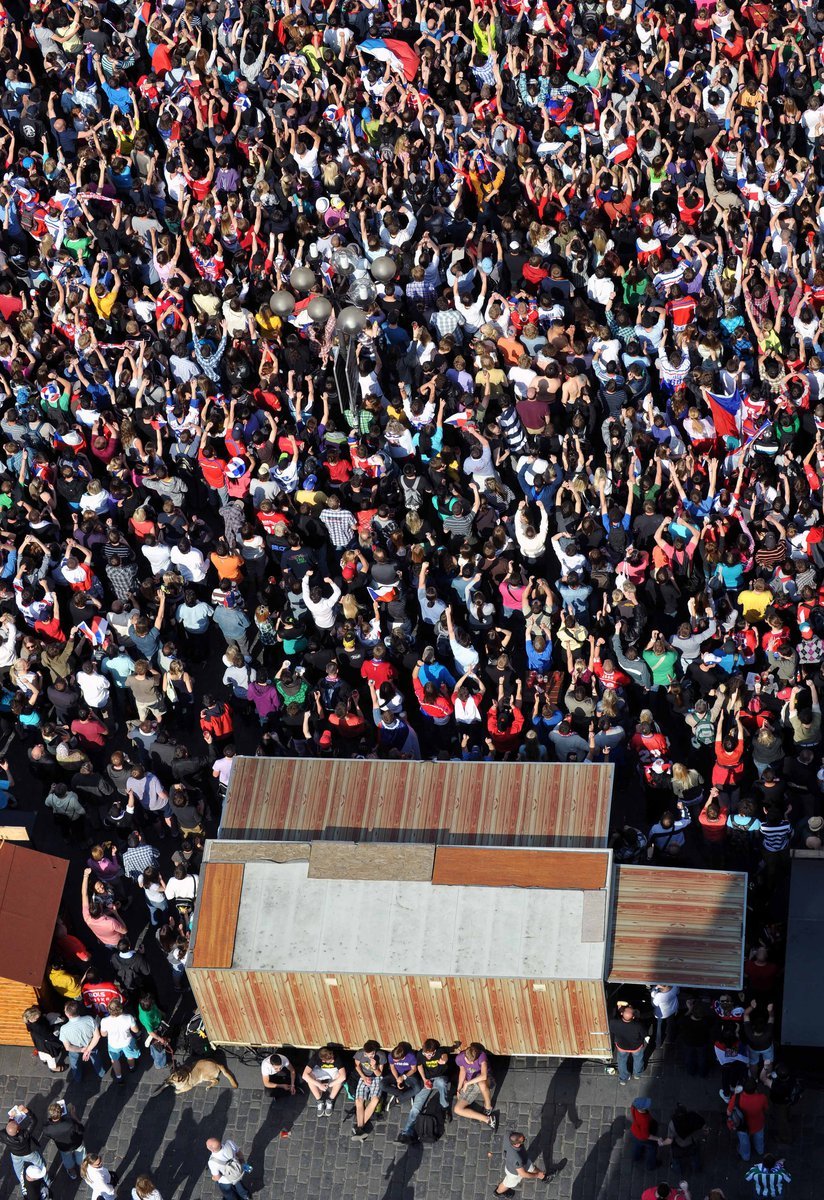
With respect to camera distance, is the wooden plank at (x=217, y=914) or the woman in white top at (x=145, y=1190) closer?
the woman in white top at (x=145, y=1190)

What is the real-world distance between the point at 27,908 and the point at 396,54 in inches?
599

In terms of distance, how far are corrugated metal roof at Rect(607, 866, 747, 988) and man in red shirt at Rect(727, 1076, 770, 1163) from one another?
1.10 m

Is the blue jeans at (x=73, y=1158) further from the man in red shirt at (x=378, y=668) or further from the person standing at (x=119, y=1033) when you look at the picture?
the man in red shirt at (x=378, y=668)

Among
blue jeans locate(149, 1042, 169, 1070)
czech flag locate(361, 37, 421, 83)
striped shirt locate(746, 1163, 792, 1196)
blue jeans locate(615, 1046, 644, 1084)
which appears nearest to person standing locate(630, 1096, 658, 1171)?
blue jeans locate(615, 1046, 644, 1084)

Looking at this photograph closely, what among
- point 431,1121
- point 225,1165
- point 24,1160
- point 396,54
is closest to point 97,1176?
point 24,1160

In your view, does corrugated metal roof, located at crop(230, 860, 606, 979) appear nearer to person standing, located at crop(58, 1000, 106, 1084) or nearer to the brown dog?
the brown dog

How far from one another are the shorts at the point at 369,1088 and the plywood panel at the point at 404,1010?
0.60m

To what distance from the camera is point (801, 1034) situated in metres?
21.6

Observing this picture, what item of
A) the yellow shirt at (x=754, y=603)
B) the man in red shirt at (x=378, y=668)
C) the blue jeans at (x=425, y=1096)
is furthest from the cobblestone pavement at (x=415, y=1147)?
the yellow shirt at (x=754, y=603)

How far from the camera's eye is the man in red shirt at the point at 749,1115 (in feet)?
69.4

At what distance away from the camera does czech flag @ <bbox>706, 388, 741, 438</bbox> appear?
26750 mm

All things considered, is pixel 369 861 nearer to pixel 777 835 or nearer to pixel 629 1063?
pixel 629 1063

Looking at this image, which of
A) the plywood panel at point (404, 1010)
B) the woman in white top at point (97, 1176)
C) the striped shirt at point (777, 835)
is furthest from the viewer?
the striped shirt at point (777, 835)

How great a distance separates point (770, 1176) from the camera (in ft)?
69.6
